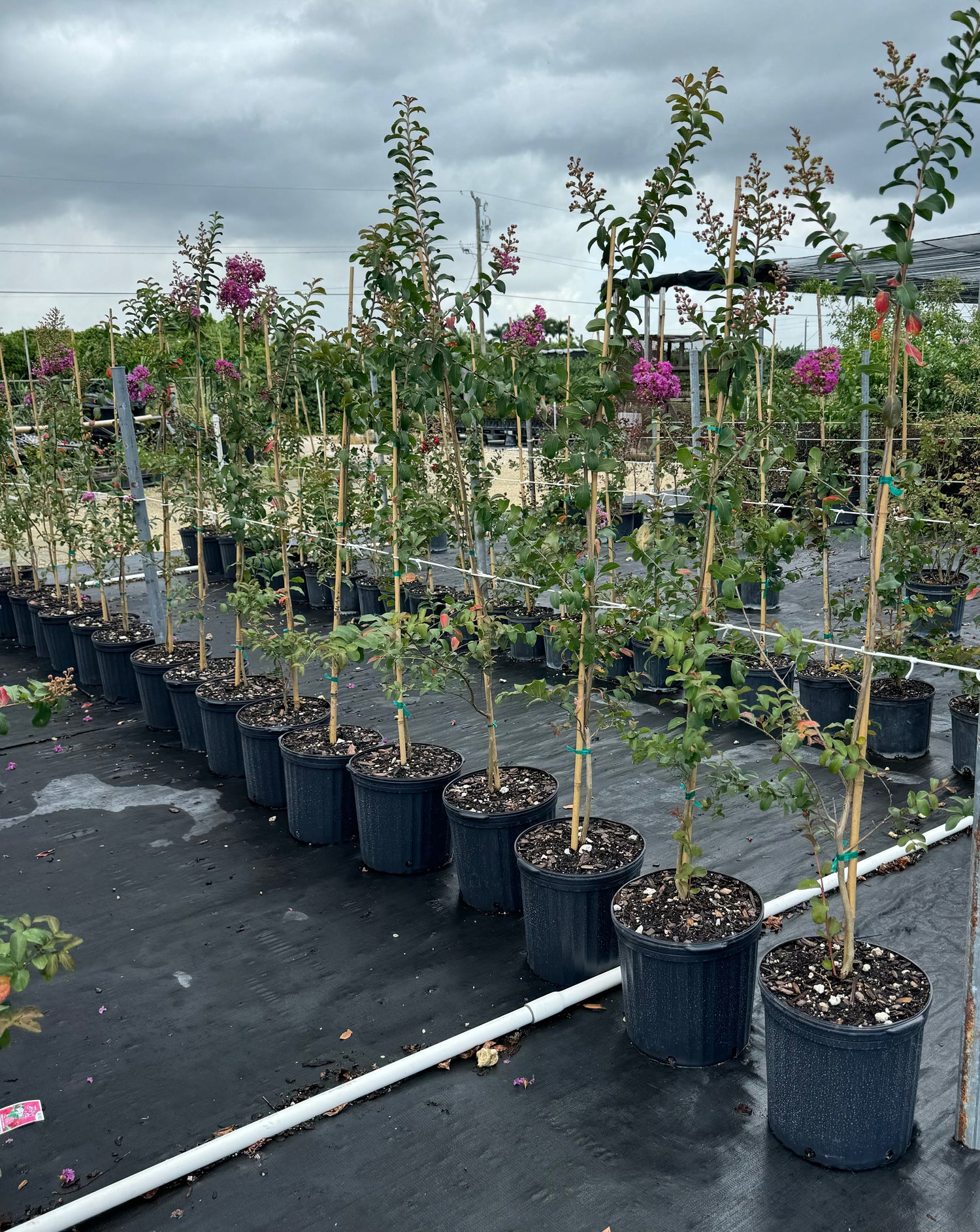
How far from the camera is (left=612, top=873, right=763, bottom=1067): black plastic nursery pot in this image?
2648 mm

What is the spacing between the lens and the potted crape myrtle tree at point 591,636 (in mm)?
2797

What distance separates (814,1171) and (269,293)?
456cm

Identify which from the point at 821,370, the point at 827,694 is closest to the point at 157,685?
the point at 827,694

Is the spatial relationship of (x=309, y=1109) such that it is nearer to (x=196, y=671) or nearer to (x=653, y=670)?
(x=196, y=671)

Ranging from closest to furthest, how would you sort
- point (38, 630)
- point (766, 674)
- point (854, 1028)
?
point (854, 1028) → point (766, 674) → point (38, 630)

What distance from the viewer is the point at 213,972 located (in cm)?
335

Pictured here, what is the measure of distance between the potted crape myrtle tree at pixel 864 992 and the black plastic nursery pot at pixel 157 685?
426 cm

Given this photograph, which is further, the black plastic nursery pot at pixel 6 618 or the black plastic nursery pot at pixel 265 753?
the black plastic nursery pot at pixel 6 618

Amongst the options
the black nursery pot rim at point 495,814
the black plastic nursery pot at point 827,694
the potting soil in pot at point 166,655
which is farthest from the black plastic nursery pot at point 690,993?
the potting soil in pot at point 166,655

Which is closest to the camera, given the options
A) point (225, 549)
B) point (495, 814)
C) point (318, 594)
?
point (495, 814)

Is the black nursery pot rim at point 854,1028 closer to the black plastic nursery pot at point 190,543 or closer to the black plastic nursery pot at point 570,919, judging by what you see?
the black plastic nursery pot at point 570,919

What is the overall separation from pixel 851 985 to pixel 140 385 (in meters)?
5.37

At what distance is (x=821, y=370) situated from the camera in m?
5.51

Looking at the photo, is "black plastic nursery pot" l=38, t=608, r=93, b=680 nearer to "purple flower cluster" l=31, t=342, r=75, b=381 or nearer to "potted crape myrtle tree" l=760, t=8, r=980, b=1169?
"purple flower cluster" l=31, t=342, r=75, b=381
